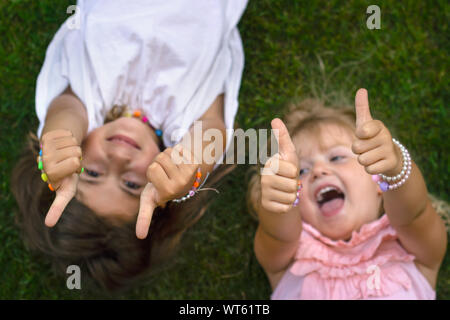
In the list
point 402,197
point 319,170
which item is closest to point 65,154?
point 319,170

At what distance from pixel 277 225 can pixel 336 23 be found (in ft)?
3.72

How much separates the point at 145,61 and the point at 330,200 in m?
0.93

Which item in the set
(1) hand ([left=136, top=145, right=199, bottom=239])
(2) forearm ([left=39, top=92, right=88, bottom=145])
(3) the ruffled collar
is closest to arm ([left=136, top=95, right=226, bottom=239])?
(1) hand ([left=136, top=145, right=199, bottom=239])

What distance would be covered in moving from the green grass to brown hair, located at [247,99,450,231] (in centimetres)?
7

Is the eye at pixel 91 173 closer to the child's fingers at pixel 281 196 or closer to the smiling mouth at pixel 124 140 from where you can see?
the smiling mouth at pixel 124 140

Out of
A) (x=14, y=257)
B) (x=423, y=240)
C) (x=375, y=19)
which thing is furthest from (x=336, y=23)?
(x=14, y=257)

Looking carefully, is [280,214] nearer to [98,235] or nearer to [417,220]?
[417,220]

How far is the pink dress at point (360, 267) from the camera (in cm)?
183

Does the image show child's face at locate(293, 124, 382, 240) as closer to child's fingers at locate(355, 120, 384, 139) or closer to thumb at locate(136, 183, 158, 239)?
child's fingers at locate(355, 120, 384, 139)

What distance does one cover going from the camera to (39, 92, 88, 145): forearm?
174cm

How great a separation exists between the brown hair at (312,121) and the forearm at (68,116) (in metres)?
0.81

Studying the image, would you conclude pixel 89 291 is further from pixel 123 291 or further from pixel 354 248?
pixel 354 248

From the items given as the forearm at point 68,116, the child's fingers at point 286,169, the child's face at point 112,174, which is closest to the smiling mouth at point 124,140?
the child's face at point 112,174

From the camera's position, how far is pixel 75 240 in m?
1.87
